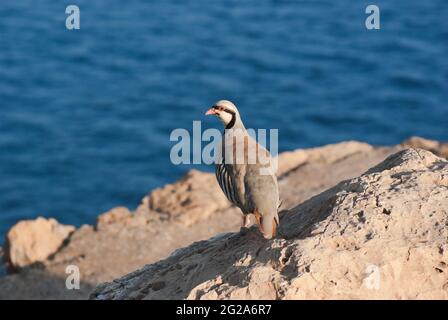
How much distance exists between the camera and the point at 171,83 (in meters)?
26.1

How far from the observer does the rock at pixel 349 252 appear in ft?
21.5

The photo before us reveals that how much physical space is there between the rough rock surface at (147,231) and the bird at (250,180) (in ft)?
18.0

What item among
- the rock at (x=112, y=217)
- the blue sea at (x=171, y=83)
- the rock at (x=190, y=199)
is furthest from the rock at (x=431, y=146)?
the blue sea at (x=171, y=83)

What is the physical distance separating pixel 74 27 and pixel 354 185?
69.5ft

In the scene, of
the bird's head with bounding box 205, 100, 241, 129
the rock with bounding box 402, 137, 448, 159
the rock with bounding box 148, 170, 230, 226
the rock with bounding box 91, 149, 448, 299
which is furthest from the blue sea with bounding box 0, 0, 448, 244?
the rock with bounding box 91, 149, 448, 299

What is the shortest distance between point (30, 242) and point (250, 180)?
7.35 meters

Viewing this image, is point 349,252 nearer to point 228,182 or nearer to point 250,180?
point 250,180

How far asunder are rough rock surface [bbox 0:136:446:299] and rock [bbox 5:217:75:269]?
0.51 ft

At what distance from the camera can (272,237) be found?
302 inches

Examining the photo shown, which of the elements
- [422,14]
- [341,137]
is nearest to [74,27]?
[341,137]

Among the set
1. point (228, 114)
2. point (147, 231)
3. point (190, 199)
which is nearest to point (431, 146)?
point (190, 199)

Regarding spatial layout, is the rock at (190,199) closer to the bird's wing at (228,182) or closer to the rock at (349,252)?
the bird's wing at (228,182)

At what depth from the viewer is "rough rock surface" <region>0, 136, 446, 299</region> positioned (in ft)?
44.9

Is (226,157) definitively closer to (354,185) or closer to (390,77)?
(354,185)
